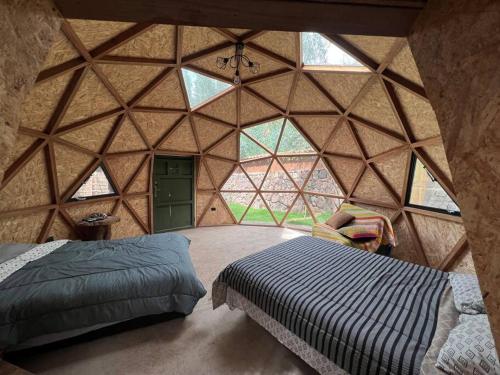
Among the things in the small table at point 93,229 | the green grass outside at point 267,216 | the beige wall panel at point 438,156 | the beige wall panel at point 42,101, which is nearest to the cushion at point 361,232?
the beige wall panel at point 438,156

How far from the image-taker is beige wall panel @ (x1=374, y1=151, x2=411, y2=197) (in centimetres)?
456

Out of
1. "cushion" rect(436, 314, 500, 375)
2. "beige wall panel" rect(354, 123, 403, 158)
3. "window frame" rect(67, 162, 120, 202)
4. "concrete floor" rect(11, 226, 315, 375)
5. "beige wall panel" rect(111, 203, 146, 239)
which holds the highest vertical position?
"beige wall panel" rect(354, 123, 403, 158)

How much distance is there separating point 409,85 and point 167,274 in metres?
4.23

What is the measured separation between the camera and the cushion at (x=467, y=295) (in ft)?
5.92

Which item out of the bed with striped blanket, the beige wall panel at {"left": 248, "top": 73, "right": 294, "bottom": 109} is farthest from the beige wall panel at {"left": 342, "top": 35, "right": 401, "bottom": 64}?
the bed with striped blanket

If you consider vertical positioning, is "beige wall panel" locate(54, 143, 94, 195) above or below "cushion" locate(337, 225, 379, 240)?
above

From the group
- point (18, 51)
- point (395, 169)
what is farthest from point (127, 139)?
point (395, 169)

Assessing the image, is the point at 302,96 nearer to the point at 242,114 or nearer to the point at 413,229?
the point at 242,114

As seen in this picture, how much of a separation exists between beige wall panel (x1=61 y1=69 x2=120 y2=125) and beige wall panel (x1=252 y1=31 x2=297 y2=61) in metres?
2.81

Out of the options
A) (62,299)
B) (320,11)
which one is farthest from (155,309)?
→ (320,11)

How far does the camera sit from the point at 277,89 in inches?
191

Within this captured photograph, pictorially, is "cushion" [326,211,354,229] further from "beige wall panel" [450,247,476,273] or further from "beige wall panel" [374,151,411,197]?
"beige wall panel" [450,247,476,273]

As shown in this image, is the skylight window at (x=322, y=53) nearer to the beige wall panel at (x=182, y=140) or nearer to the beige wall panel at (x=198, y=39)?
the beige wall panel at (x=198, y=39)

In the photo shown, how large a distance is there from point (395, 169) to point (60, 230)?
7.40 meters
